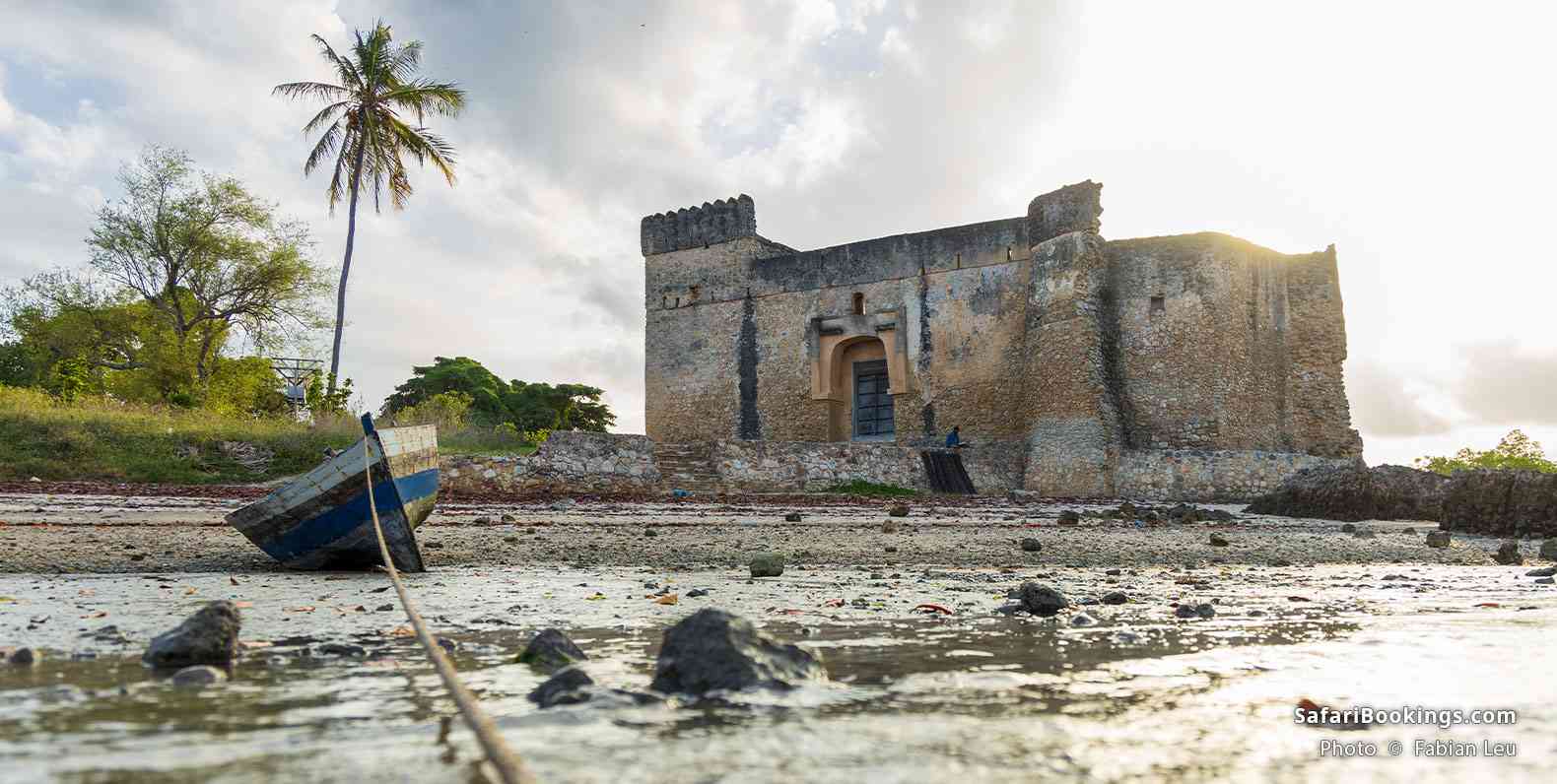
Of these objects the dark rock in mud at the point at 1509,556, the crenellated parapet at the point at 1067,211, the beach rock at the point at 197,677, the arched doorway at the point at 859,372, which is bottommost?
the dark rock in mud at the point at 1509,556

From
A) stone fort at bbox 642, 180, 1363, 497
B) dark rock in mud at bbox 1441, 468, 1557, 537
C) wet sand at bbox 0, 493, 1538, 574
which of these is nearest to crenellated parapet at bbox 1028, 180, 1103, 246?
stone fort at bbox 642, 180, 1363, 497

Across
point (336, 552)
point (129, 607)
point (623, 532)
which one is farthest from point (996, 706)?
point (623, 532)

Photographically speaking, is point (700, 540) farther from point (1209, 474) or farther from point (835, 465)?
point (1209, 474)

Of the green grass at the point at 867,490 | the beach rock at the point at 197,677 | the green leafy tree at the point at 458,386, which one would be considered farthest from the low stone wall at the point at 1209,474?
the green leafy tree at the point at 458,386

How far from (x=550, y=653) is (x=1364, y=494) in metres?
12.9

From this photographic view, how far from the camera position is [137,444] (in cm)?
1733

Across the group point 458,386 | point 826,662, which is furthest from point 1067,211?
point 458,386

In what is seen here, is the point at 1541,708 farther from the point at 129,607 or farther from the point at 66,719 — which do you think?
the point at 129,607

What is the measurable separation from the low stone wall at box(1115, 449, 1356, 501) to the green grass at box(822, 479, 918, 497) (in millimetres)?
4258

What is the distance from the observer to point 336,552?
583 centimetres

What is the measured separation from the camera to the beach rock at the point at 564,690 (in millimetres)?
2195

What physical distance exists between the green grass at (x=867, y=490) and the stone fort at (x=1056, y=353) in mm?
728

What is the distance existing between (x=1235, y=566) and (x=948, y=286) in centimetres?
1634

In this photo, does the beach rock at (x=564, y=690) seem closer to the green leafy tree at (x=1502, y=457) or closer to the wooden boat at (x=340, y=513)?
the wooden boat at (x=340, y=513)
